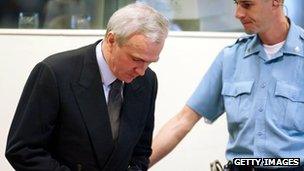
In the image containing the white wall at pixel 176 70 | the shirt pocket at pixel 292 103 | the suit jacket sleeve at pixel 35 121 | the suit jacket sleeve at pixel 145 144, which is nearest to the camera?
the suit jacket sleeve at pixel 35 121

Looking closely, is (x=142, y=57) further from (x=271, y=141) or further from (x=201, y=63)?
(x=201, y=63)

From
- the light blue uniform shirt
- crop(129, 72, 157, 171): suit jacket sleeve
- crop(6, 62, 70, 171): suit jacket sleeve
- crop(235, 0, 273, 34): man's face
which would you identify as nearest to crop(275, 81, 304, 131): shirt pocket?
the light blue uniform shirt

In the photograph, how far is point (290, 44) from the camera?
1.61 m

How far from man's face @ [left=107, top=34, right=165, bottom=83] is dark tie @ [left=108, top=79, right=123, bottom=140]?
4 centimetres

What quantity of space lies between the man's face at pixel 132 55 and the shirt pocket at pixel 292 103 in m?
0.57

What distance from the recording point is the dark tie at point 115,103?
4.28ft

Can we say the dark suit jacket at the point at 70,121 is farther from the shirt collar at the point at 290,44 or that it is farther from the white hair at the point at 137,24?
the shirt collar at the point at 290,44

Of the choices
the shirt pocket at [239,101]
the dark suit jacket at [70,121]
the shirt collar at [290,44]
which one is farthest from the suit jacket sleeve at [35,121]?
the shirt collar at [290,44]

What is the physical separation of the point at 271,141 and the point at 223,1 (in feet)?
3.55

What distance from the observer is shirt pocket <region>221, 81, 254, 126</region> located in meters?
1.61

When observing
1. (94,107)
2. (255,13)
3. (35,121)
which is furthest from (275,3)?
(35,121)

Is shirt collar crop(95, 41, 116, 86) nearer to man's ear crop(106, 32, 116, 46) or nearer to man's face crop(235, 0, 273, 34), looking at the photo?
man's ear crop(106, 32, 116, 46)

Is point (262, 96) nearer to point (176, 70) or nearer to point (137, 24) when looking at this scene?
Answer: point (137, 24)

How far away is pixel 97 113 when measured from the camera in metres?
1.25
